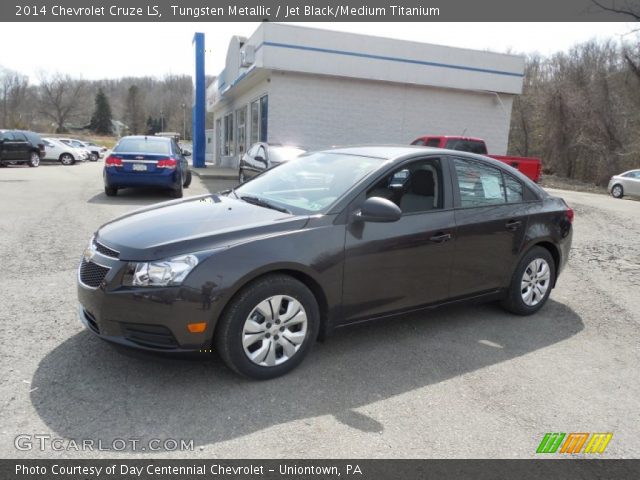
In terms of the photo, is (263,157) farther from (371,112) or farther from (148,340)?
(148,340)

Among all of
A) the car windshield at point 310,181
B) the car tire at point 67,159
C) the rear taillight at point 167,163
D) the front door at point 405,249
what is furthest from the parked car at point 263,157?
the car tire at point 67,159

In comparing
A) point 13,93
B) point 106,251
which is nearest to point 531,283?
point 106,251

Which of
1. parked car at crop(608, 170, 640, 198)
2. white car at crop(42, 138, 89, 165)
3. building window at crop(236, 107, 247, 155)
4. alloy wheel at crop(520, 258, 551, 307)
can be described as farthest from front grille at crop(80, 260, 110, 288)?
white car at crop(42, 138, 89, 165)

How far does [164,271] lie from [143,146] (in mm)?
9817

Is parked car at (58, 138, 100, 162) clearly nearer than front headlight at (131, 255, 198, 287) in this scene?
No

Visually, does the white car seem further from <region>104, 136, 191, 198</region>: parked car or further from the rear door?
the rear door

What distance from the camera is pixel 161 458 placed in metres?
2.65

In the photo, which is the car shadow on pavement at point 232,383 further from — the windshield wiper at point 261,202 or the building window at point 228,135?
the building window at point 228,135

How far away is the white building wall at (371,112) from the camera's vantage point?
19.3m

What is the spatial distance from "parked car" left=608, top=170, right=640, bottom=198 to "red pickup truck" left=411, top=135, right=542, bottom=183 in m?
10.0

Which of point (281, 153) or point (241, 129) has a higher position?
point (241, 129)

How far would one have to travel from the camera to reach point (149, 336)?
322 cm

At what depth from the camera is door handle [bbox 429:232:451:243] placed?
423cm

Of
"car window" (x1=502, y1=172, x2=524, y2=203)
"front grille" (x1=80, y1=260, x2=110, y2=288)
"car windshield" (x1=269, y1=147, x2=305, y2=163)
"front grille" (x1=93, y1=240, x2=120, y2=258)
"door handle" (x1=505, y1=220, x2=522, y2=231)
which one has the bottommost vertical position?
"front grille" (x1=80, y1=260, x2=110, y2=288)
